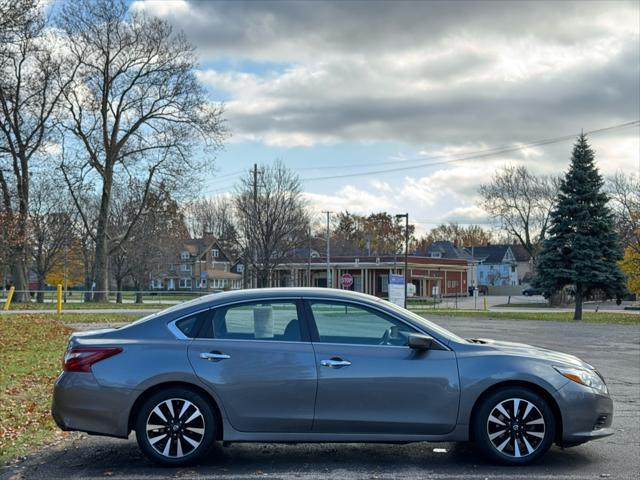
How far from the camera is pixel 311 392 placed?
20.2 feet

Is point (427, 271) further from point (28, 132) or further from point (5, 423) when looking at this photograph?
point (5, 423)

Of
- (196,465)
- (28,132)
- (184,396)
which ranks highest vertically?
(28,132)

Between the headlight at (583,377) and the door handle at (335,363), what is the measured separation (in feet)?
6.16

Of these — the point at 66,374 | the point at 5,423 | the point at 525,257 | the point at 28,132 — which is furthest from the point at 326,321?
the point at 525,257

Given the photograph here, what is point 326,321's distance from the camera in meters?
6.47

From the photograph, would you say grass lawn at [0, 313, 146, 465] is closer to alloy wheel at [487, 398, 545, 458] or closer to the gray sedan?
the gray sedan

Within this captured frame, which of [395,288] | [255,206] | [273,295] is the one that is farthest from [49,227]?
[273,295]

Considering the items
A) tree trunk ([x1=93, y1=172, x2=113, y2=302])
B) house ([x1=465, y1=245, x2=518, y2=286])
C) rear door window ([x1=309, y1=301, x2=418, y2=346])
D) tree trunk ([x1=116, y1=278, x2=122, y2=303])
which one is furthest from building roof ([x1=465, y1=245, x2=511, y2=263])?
rear door window ([x1=309, y1=301, x2=418, y2=346])

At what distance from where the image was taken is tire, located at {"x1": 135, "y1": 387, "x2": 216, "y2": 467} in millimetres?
6133

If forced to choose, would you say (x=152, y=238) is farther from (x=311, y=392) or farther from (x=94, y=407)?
(x=311, y=392)

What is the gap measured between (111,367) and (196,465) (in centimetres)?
111

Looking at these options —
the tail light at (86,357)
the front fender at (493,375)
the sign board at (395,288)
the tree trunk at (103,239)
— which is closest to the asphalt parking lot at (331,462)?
the front fender at (493,375)

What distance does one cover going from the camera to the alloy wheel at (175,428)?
20.1 ft

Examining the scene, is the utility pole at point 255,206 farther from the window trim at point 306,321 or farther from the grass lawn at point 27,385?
the window trim at point 306,321
